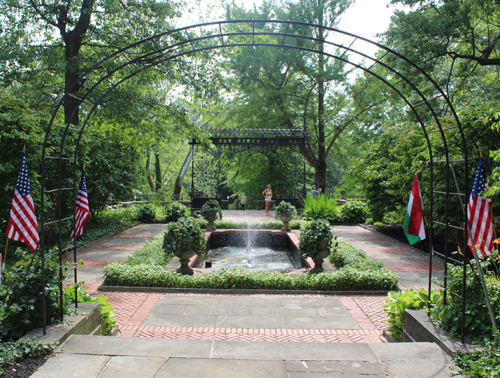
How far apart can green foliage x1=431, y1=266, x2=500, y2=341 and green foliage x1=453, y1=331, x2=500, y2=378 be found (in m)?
0.23

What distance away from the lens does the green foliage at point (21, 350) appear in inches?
141

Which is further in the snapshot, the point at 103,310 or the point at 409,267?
the point at 409,267

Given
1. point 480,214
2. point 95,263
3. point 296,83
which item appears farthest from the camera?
point 296,83

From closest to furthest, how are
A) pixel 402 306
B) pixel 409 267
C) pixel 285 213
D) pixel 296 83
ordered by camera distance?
pixel 402 306 → pixel 409 267 → pixel 285 213 → pixel 296 83

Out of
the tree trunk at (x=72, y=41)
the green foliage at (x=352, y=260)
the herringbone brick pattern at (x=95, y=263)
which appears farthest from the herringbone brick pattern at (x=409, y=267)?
the tree trunk at (x=72, y=41)

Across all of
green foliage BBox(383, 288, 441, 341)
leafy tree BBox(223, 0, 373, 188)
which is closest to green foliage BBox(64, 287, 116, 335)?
green foliage BBox(383, 288, 441, 341)

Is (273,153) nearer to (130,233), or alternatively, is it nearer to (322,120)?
(322,120)

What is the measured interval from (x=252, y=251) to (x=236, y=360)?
9225 millimetres

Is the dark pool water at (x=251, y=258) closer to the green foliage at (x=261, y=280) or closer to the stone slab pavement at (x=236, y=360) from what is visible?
the green foliage at (x=261, y=280)

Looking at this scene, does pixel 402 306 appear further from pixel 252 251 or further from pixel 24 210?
pixel 252 251

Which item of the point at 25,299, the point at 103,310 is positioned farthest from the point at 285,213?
the point at 25,299

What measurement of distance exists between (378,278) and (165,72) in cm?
1124

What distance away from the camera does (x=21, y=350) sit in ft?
12.3

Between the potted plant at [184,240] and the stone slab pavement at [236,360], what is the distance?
367 centimetres
